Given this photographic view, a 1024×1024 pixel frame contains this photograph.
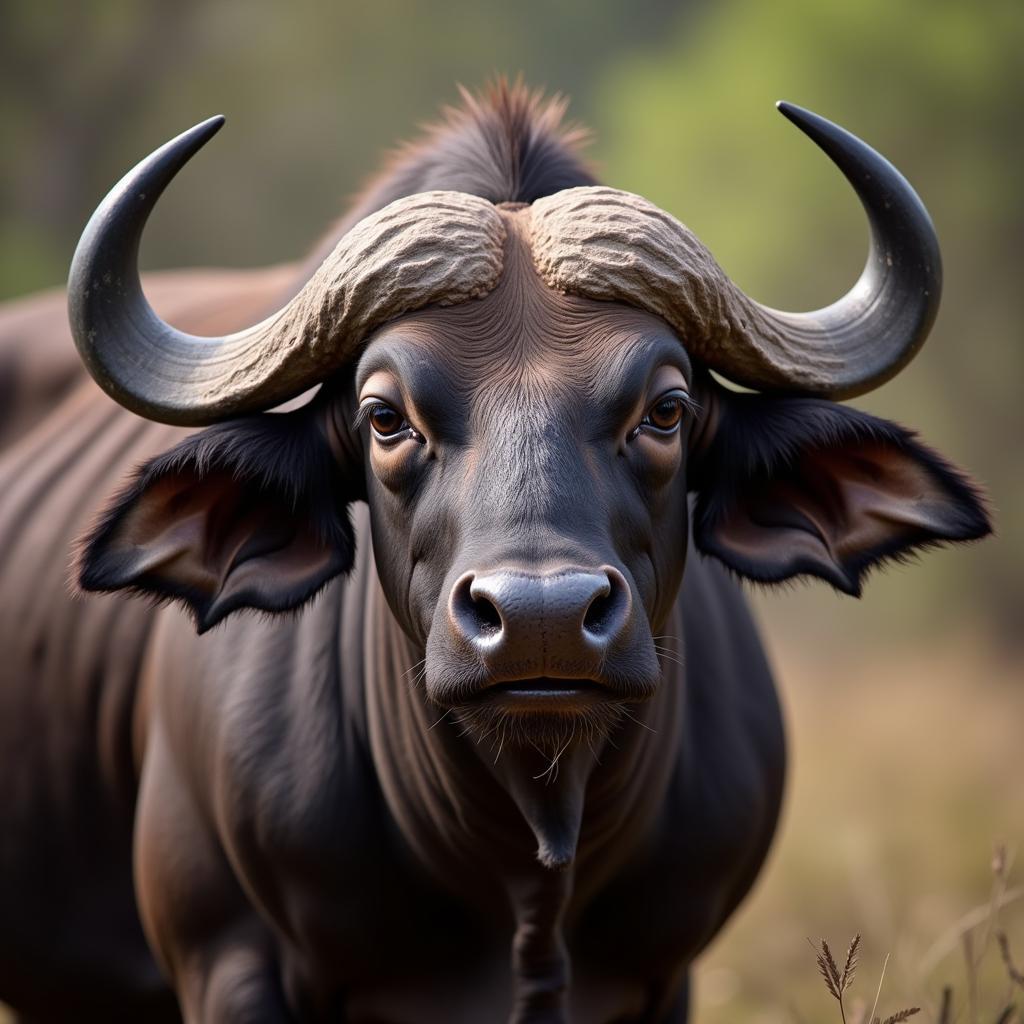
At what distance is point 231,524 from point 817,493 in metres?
1.39

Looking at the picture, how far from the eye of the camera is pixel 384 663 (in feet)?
13.3

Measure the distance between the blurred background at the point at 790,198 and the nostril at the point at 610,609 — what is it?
1.51 meters

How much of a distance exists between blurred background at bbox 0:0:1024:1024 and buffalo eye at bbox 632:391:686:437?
3.73 feet

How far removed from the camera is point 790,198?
50.1 feet

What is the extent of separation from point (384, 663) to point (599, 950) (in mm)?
896

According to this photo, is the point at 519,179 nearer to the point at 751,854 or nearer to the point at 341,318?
the point at 341,318

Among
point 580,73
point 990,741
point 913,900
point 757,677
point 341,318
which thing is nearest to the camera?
point 341,318

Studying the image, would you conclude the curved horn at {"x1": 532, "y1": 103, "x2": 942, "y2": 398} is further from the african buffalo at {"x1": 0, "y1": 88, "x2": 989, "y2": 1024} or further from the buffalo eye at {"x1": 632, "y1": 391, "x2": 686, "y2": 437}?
the buffalo eye at {"x1": 632, "y1": 391, "x2": 686, "y2": 437}

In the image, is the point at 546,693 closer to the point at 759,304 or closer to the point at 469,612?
the point at 469,612

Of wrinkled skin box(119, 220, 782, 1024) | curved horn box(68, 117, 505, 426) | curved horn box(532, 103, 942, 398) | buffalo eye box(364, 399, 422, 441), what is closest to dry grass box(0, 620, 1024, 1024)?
wrinkled skin box(119, 220, 782, 1024)

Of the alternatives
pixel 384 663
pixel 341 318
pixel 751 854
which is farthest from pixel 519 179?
pixel 751 854

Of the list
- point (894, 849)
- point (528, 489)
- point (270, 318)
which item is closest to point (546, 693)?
point (528, 489)

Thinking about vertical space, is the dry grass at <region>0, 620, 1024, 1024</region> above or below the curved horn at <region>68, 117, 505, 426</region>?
below

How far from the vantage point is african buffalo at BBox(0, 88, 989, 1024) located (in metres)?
3.36
